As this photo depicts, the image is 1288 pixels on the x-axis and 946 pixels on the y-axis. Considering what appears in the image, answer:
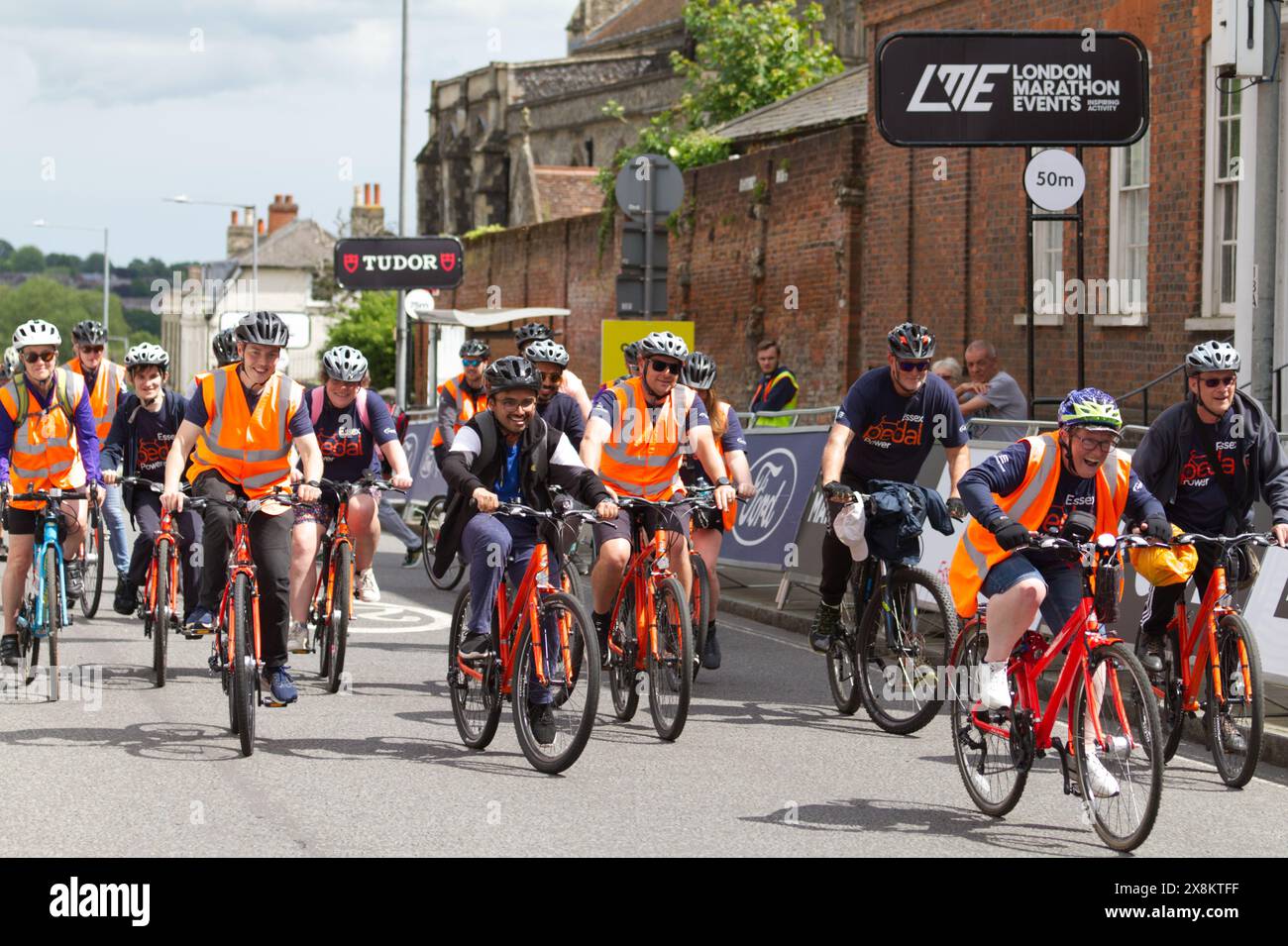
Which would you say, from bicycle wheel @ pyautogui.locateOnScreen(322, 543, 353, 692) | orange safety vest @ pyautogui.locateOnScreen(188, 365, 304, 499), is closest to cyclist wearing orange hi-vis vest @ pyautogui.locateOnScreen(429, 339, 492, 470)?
bicycle wheel @ pyautogui.locateOnScreen(322, 543, 353, 692)

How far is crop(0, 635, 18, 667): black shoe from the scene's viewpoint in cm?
1071

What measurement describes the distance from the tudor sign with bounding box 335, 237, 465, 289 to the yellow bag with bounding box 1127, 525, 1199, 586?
1676 cm

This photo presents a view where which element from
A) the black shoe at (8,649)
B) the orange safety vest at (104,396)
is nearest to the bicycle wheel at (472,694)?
the black shoe at (8,649)

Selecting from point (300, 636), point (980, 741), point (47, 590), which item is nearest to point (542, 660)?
point (980, 741)

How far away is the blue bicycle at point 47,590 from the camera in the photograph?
1056 cm

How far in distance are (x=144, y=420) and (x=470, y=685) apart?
474 centimetres

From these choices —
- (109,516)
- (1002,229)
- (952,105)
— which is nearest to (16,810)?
(109,516)

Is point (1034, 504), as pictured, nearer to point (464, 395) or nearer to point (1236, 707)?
point (1236, 707)

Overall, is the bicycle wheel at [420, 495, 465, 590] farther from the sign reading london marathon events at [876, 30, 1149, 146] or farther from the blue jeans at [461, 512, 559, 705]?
the blue jeans at [461, 512, 559, 705]

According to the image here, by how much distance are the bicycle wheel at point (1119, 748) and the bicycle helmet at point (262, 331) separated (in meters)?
4.24

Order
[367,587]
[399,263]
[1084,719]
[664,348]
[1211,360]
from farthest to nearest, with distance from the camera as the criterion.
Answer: [399,263]
[367,587]
[664,348]
[1211,360]
[1084,719]

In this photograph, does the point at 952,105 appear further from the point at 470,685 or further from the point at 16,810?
the point at 16,810

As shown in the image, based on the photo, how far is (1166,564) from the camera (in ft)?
27.8

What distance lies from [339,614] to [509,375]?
2525 mm
